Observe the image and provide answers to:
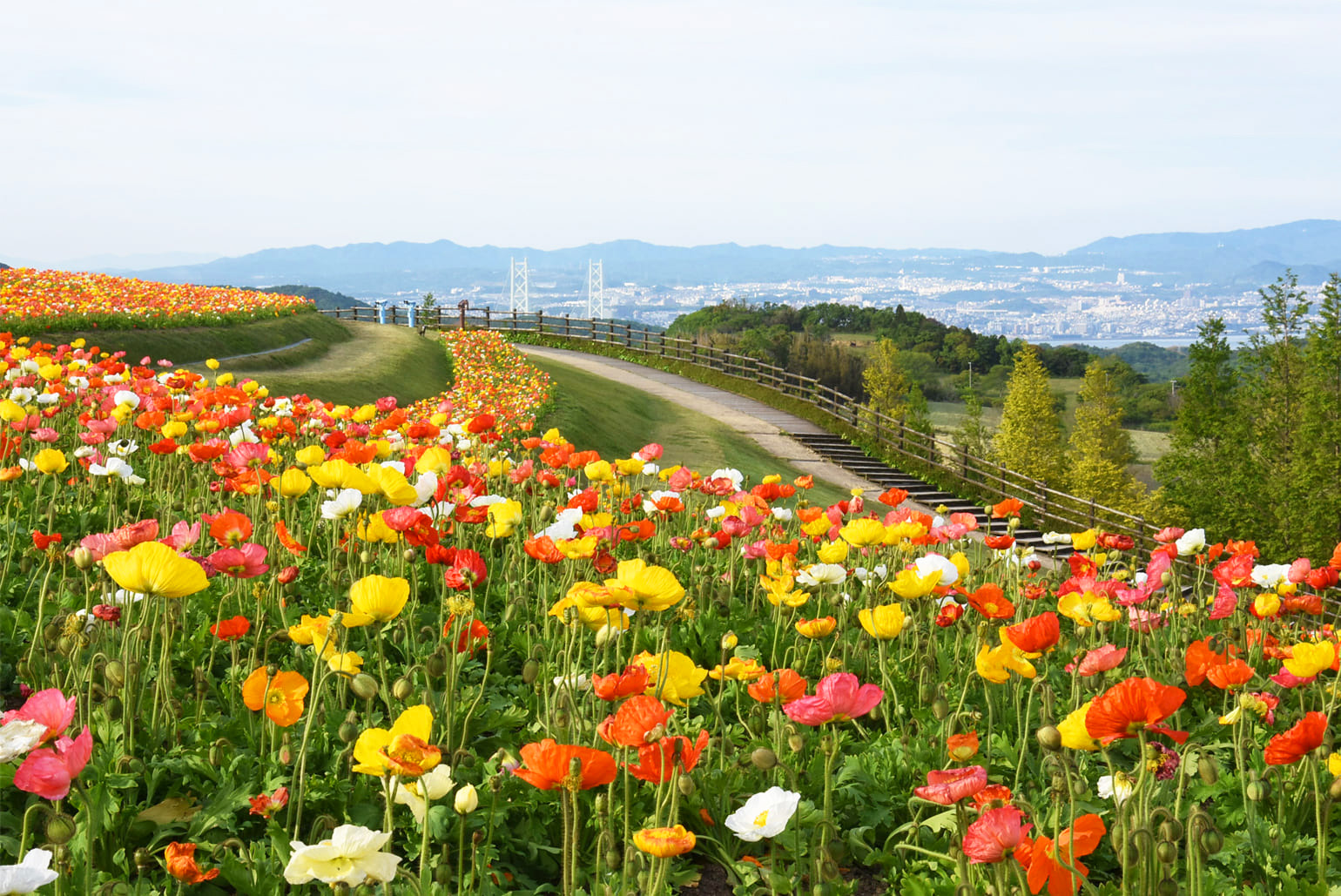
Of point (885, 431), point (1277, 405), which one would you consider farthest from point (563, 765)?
point (1277, 405)

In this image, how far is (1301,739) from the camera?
229cm

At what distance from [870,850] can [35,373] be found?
705 cm

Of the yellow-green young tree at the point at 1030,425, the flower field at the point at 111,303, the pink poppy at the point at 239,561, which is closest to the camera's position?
the pink poppy at the point at 239,561

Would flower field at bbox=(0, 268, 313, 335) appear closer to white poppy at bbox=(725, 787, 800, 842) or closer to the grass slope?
the grass slope

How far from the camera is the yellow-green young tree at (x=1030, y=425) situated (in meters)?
54.4

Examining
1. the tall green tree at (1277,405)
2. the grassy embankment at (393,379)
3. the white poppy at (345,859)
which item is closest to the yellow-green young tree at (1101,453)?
the tall green tree at (1277,405)

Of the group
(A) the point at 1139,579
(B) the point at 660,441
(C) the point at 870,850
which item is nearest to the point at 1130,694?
(C) the point at 870,850

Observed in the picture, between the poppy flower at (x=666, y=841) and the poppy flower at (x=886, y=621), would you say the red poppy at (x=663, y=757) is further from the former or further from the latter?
the poppy flower at (x=886, y=621)

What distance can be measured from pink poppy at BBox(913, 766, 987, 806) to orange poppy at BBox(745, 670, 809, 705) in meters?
0.66

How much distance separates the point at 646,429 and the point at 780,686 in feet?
66.2

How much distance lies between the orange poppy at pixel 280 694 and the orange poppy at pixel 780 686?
1.13 meters

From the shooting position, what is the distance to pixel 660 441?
21.5 metres

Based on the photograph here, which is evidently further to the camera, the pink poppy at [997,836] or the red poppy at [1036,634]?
the red poppy at [1036,634]

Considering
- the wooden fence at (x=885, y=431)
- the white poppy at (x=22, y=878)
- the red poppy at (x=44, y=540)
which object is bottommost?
the wooden fence at (x=885, y=431)
